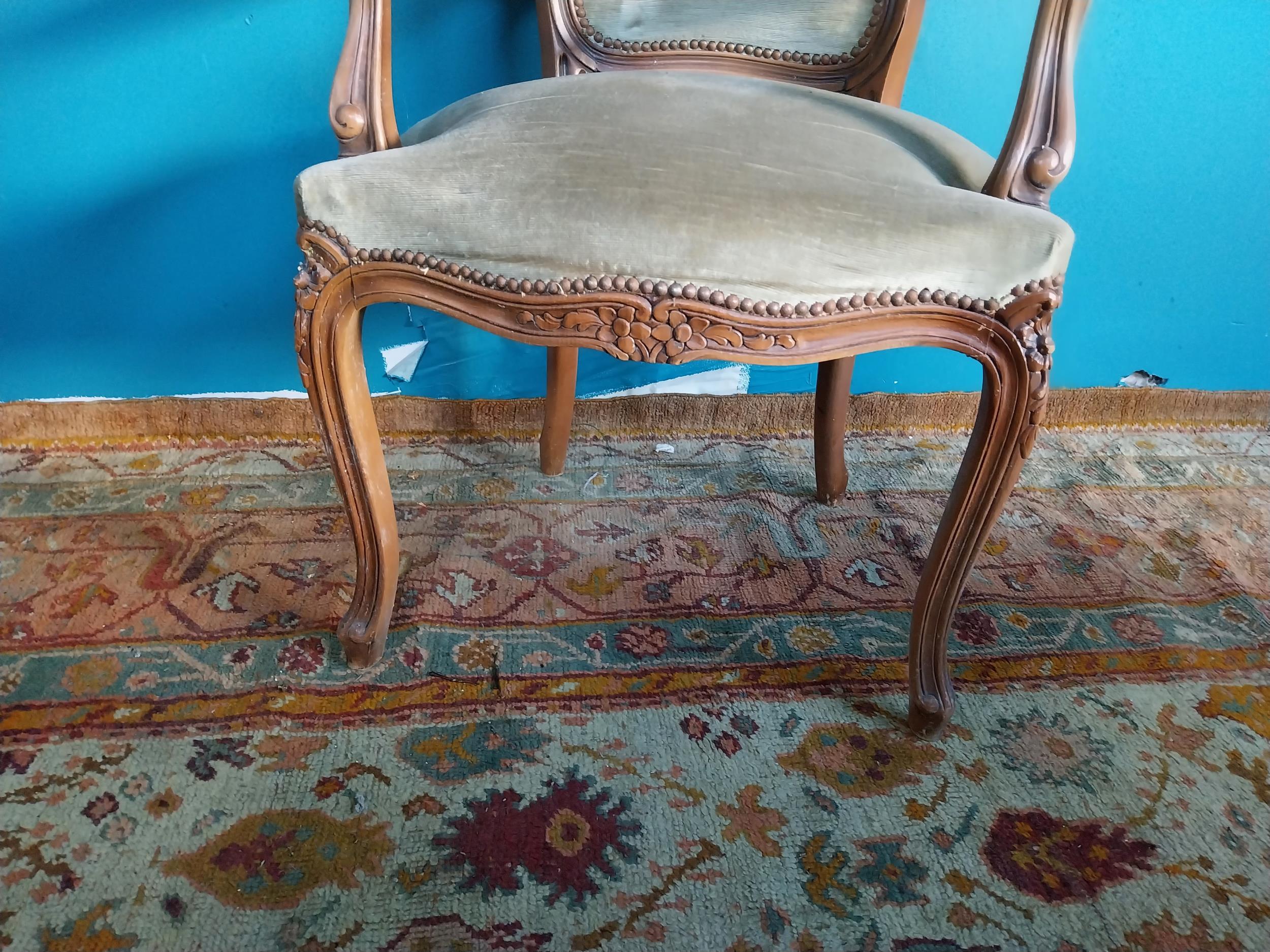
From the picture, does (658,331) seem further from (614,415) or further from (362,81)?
(614,415)

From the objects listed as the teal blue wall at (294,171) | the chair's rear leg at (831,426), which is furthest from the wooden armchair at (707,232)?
the teal blue wall at (294,171)

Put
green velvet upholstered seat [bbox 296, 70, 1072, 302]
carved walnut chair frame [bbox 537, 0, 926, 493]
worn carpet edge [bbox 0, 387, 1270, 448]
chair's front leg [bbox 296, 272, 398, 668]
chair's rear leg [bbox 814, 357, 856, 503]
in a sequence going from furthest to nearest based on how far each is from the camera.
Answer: worn carpet edge [bbox 0, 387, 1270, 448]
chair's rear leg [bbox 814, 357, 856, 503]
carved walnut chair frame [bbox 537, 0, 926, 493]
chair's front leg [bbox 296, 272, 398, 668]
green velvet upholstered seat [bbox 296, 70, 1072, 302]

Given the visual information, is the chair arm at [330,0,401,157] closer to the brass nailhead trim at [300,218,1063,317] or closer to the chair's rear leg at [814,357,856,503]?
the brass nailhead trim at [300,218,1063,317]

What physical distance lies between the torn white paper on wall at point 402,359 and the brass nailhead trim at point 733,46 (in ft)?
1.81

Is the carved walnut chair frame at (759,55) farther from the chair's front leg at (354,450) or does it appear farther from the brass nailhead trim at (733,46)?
the chair's front leg at (354,450)

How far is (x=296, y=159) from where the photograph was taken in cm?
118

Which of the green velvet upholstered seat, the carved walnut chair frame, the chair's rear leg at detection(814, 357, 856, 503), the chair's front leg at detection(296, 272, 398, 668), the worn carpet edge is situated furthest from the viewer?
the worn carpet edge

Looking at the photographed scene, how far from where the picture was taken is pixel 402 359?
Answer: 1.33 m

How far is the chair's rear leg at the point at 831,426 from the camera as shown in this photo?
111 cm

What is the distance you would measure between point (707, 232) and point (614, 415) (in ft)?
2.59

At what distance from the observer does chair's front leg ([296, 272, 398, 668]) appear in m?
0.73

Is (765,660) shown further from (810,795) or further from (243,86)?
(243,86)

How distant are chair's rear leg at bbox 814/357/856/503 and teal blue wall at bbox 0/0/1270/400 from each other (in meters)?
0.26

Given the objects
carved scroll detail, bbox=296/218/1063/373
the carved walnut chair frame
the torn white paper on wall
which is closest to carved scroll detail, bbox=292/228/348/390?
carved scroll detail, bbox=296/218/1063/373
